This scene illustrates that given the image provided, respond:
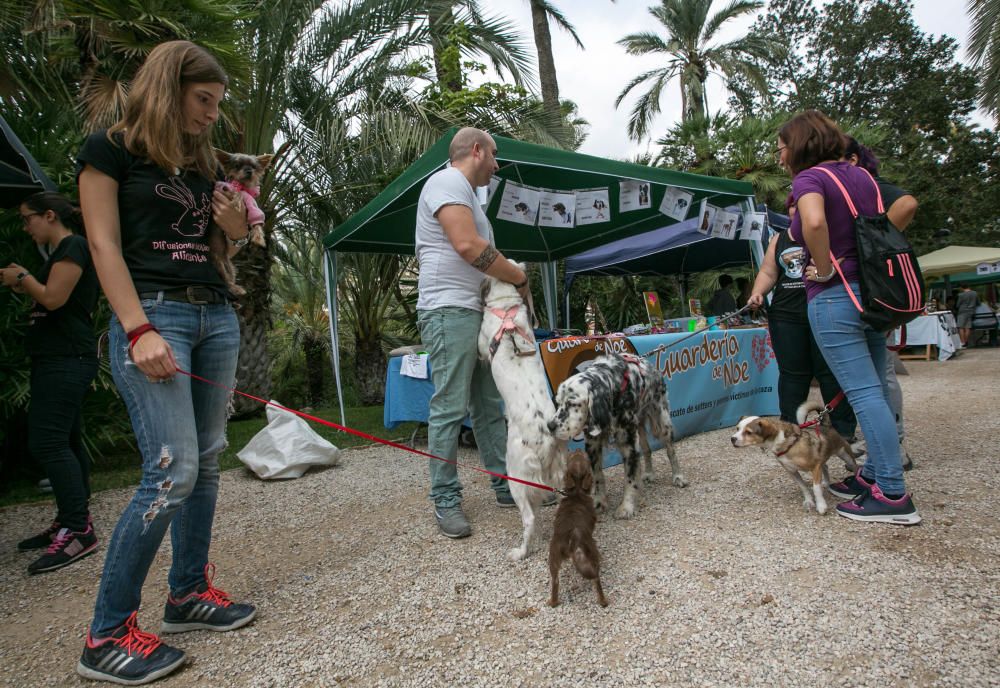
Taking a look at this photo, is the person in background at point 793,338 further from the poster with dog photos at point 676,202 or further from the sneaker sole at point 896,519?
the poster with dog photos at point 676,202

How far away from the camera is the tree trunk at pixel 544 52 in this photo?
38.4 feet

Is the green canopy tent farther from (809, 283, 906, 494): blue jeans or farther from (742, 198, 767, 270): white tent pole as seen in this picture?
(809, 283, 906, 494): blue jeans

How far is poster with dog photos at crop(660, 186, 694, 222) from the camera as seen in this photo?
18.4 feet

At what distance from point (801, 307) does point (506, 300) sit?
196cm

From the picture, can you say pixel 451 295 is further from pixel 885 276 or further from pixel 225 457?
pixel 225 457

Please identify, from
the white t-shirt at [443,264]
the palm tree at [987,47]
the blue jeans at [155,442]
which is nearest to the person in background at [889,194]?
the white t-shirt at [443,264]

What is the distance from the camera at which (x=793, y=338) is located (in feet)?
11.5

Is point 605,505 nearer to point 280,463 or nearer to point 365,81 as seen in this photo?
point 280,463

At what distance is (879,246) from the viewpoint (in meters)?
2.55

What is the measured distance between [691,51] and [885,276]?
1914cm

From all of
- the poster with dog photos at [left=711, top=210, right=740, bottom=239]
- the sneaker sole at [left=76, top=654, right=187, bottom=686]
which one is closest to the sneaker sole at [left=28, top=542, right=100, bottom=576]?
the sneaker sole at [left=76, top=654, right=187, bottom=686]

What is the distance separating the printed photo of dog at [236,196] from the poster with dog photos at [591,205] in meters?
4.19

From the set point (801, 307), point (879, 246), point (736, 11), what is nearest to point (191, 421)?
point (879, 246)

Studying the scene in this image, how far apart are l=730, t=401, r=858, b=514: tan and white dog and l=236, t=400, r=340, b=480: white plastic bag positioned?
3.47 metres
